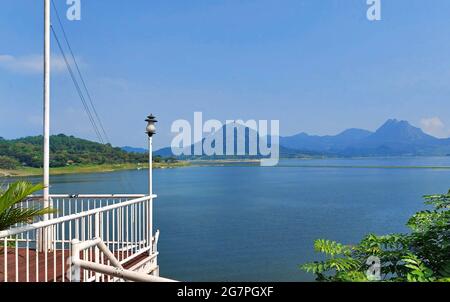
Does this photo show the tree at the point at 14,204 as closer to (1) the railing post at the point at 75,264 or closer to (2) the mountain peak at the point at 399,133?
(1) the railing post at the point at 75,264

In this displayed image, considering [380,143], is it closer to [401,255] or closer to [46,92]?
[46,92]

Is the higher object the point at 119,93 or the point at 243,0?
the point at 243,0

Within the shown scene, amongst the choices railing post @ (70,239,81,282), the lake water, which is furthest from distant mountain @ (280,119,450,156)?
railing post @ (70,239,81,282)

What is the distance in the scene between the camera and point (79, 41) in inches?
231

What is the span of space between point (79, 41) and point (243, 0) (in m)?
2.64

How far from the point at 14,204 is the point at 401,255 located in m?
2.61

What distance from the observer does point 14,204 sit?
2.53 meters

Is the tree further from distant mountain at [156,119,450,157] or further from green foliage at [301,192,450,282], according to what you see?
distant mountain at [156,119,450,157]

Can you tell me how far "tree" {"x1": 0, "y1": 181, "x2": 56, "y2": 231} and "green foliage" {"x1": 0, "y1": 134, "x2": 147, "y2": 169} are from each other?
6.89 m

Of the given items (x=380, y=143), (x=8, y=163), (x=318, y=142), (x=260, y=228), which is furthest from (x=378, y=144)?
(x=8, y=163)
